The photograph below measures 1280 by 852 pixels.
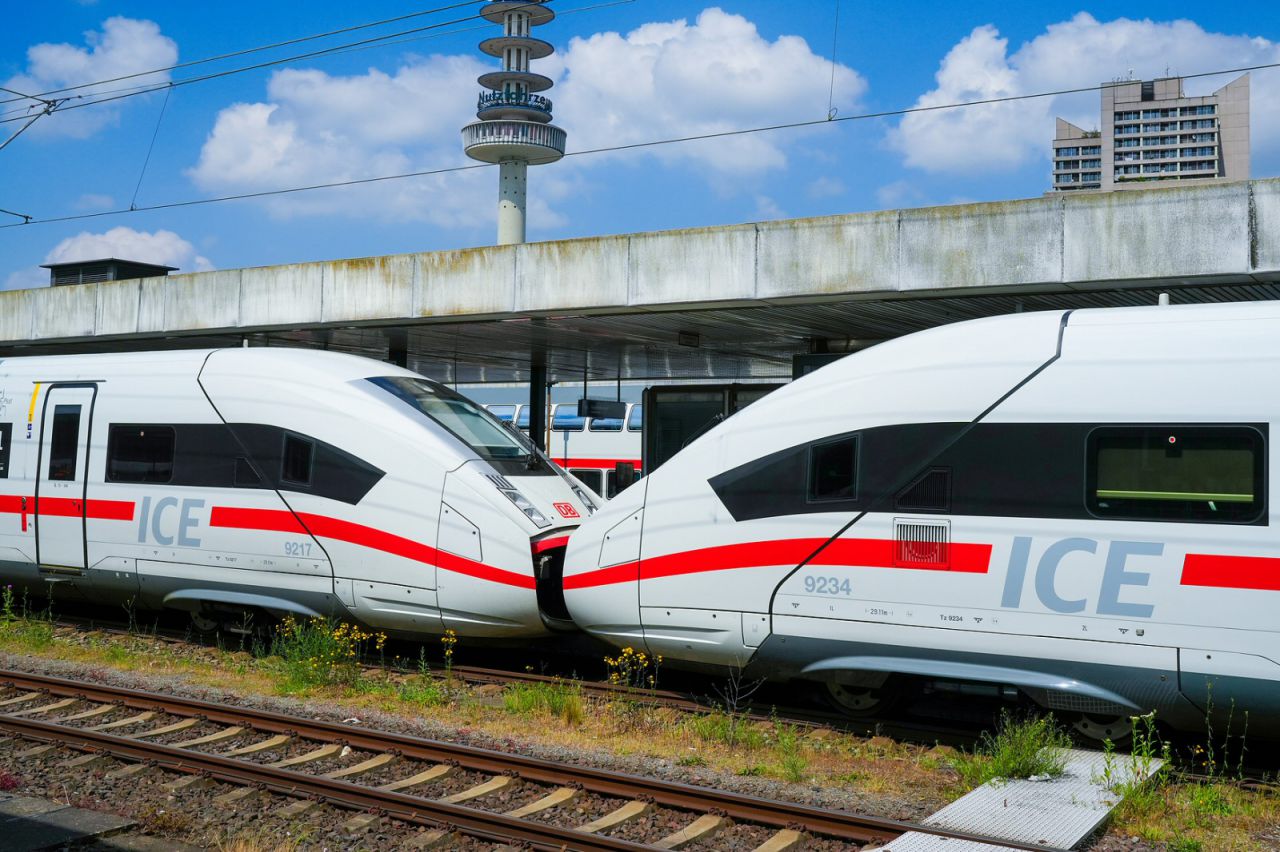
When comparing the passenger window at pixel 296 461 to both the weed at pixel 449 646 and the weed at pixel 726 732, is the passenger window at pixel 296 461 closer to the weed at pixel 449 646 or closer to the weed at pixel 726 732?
the weed at pixel 449 646

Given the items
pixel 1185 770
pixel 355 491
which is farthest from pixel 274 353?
pixel 1185 770

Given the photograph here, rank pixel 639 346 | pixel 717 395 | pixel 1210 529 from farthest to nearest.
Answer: pixel 639 346
pixel 717 395
pixel 1210 529

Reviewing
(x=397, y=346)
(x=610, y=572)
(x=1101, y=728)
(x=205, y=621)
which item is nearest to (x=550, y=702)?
(x=610, y=572)

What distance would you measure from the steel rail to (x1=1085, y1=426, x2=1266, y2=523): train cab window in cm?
389

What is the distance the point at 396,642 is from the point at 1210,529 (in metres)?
8.31

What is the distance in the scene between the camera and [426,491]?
10289 millimetres

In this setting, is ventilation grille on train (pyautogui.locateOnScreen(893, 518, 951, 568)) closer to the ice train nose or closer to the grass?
the grass

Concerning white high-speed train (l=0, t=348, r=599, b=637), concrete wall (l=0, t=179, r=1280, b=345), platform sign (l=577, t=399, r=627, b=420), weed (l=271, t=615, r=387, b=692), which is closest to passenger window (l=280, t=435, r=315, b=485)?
white high-speed train (l=0, t=348, r=599, b=637)

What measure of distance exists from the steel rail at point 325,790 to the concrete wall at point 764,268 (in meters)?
7.89

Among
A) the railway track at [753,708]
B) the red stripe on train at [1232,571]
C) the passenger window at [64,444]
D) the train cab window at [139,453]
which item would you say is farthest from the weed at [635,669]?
the passenger window at [64,444]

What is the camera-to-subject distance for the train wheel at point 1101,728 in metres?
7.85

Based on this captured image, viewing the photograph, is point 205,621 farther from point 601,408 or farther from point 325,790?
point 601,408

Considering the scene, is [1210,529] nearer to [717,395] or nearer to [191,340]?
[717,395]

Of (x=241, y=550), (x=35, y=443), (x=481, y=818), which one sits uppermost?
(x=35, y=443)
